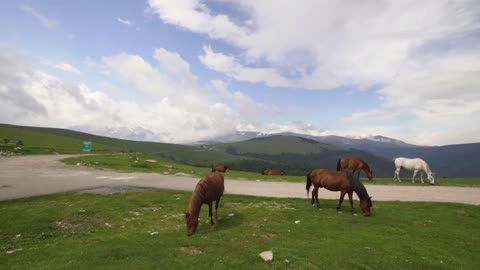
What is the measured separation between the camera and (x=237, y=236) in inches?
537

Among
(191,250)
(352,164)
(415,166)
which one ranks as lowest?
(191,250)

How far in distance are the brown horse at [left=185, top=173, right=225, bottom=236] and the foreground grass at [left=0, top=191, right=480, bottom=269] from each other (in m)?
0.64

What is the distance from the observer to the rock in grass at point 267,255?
10580 millimetres

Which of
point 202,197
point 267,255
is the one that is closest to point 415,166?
point 202,197

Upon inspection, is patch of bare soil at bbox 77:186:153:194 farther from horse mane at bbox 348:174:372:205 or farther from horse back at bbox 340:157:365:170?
horse back at bbox 340:157:365:170

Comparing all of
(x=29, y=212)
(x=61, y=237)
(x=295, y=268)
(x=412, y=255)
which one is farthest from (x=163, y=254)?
(x=29, y=212)

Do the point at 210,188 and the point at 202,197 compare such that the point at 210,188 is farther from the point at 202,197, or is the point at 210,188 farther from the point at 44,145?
the point at 44,145

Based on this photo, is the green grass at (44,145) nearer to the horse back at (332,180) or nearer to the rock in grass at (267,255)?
the horse back at (332,180)

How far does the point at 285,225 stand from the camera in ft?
51.1

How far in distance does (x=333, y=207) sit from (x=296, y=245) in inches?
348

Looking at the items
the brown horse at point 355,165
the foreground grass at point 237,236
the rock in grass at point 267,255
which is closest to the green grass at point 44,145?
the foreground grass at point 237,236

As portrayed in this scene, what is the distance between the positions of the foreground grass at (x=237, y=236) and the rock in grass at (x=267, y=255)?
26 cm

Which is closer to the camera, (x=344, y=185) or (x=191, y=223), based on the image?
(x=191, y=223)

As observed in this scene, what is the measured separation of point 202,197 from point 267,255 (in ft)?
19.5
